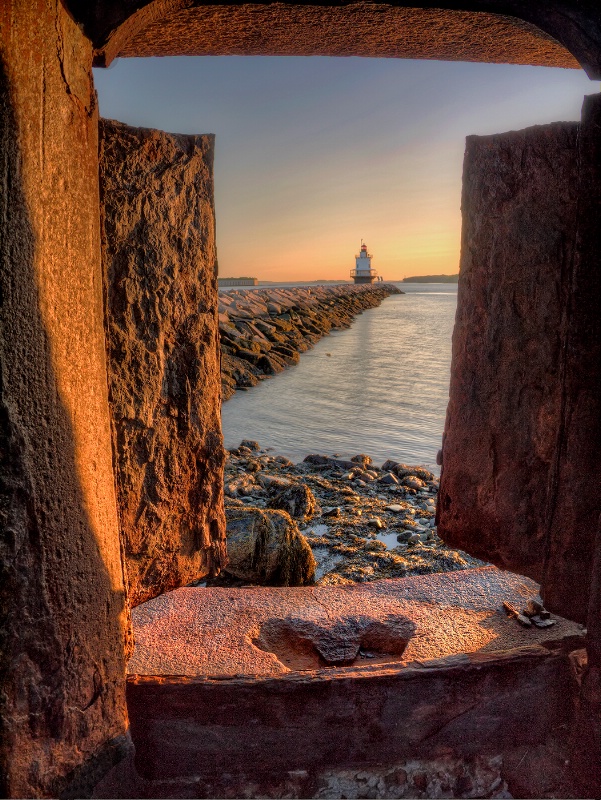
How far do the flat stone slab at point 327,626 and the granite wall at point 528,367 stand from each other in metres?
0.29

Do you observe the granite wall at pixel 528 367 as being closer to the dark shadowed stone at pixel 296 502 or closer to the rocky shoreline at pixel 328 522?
the rocky shoreline at pixel 328 522

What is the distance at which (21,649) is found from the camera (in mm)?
1516

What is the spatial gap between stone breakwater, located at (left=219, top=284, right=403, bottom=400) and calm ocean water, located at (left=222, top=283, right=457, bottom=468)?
33 centimetres

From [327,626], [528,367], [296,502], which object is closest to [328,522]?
[296,502]

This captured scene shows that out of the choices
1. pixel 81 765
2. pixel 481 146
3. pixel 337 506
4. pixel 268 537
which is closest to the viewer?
pixel 81 765

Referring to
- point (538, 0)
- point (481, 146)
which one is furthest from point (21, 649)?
point (538, 0)

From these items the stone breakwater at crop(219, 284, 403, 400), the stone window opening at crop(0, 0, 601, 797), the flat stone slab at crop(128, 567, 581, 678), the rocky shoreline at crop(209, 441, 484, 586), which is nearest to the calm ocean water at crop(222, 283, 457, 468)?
the stone breakwater at crop(219, 284, 403, 400)

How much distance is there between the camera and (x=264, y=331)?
16.5 metres

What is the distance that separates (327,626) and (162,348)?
1164 mm

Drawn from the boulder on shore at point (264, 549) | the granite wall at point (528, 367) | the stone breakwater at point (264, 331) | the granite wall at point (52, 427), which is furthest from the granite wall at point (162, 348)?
the stone breakwater at point (264, 331)

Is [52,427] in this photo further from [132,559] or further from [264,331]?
[264,331]

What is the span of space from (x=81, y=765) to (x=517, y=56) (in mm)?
2714

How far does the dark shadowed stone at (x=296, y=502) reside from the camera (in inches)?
183

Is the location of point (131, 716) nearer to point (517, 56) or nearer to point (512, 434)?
point (512, 434)
